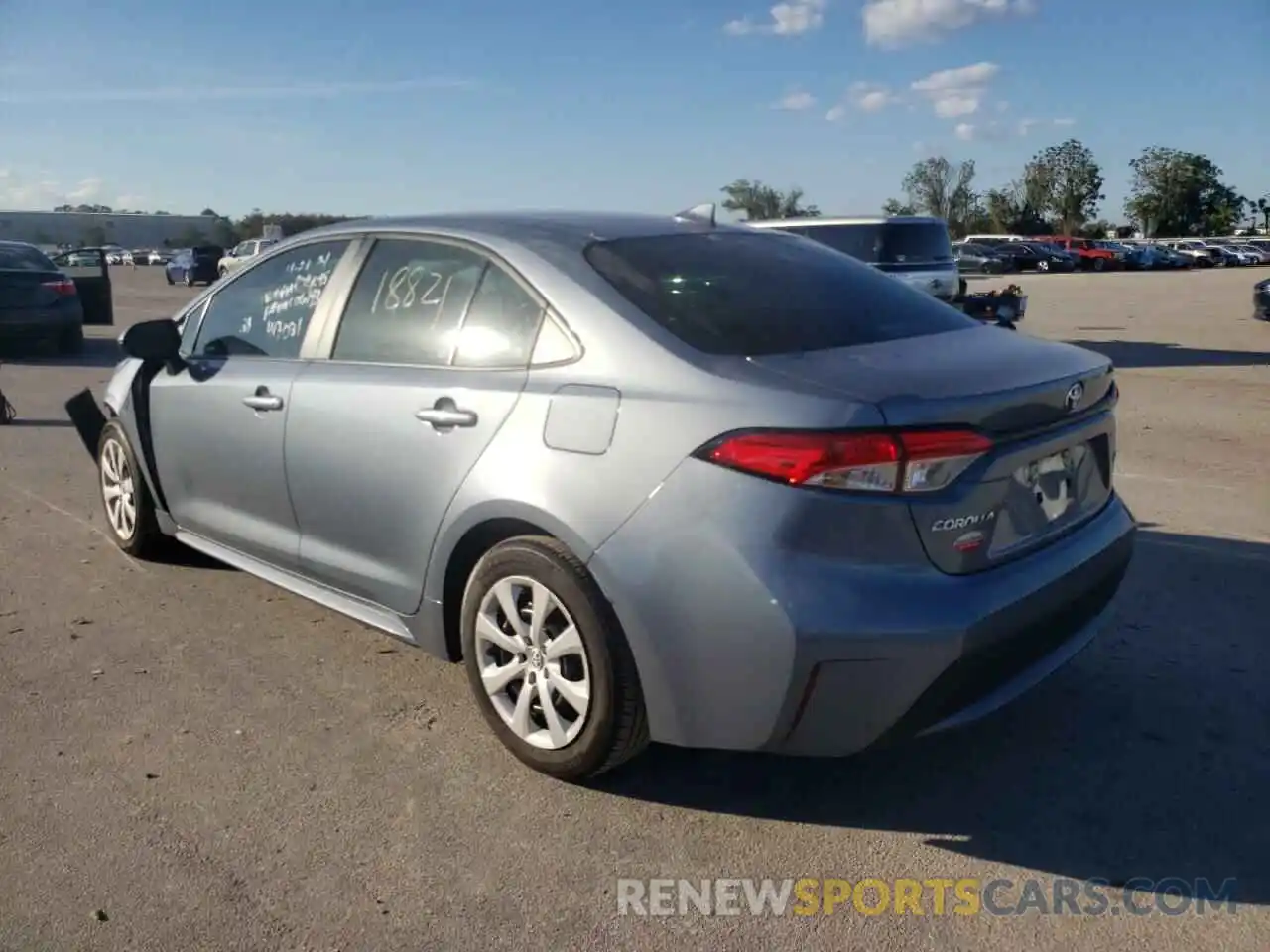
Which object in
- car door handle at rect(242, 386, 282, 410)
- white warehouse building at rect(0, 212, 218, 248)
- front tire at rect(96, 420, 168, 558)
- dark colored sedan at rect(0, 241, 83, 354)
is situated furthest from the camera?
white warehouse building at rect(0, 212, 218, 248)

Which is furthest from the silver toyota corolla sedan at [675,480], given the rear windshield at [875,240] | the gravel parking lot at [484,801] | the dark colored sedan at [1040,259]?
the dark colored sedan at [1040,259]

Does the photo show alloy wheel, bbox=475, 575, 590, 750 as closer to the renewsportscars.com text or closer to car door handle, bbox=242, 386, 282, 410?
the renewsportscars.com text

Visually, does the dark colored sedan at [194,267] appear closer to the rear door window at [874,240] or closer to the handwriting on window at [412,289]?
the rear door window at [874,240]

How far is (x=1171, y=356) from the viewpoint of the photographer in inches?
594

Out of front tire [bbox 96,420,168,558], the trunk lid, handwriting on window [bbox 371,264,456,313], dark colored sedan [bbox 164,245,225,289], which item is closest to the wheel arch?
the trunk lid

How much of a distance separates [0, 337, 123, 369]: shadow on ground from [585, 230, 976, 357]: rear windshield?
40.2ft

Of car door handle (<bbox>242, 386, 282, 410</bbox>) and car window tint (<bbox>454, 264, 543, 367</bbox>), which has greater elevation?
car window tint (<bbox>454, 264, 543, 367</bbox>)

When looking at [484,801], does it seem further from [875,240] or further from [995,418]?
[875,240]

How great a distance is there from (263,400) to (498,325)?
121 centimetres

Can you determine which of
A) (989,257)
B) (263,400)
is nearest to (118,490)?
(263,400)

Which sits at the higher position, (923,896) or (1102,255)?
(1102,255)

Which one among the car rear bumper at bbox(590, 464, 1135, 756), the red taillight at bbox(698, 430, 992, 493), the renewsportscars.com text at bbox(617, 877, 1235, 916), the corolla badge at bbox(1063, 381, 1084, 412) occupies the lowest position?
the renewsportscars.com text at bbox(617, 877, 1235, 916)

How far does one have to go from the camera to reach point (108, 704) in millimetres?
4051

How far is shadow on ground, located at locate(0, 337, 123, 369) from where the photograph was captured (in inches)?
575
